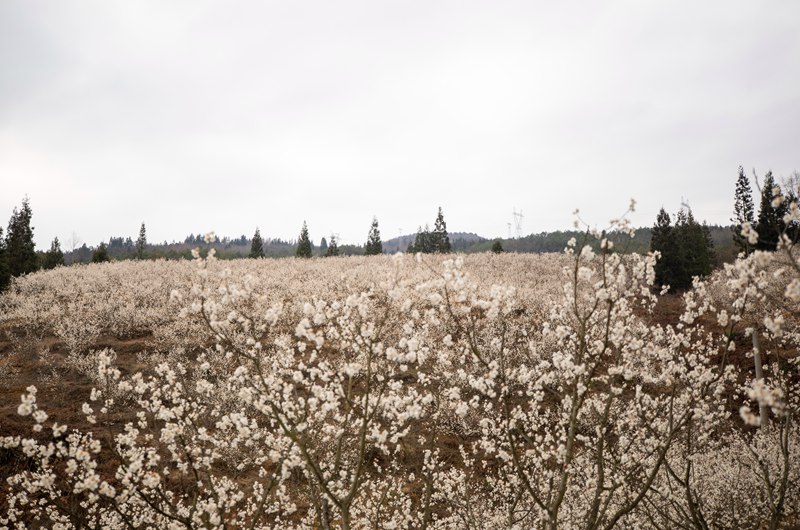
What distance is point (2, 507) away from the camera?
8805mm

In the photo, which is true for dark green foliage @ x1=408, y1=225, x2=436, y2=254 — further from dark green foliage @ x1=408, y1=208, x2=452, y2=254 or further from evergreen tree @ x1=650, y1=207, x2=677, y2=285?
evergreen tree @ x1=650, y1=207, x2=677, y2=285

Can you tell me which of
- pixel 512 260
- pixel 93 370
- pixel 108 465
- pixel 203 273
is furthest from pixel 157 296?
pixel 512 260

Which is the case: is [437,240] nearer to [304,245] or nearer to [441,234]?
[441,234]

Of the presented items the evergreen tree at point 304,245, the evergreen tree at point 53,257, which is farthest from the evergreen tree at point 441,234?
the evergreen tree at point 53,257

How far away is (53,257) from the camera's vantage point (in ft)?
171

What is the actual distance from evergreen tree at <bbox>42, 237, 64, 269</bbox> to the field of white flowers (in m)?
33.1

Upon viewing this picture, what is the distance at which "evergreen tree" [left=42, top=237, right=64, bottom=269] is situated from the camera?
49859mm

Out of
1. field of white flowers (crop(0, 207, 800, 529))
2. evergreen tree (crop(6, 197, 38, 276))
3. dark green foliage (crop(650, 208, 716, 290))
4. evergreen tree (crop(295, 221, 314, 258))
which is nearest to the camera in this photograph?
field of white flowers (crop(0, 207, 800, 529))

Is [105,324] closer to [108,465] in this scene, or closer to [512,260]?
[108,465]

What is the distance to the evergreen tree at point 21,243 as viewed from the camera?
1683 inches

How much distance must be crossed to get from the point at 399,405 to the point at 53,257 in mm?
Answer: 64006

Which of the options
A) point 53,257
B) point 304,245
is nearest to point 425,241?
point 304,245

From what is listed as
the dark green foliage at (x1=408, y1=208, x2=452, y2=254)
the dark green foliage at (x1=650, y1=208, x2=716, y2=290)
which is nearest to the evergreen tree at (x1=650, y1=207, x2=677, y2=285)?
the dark green foliage at (x1=650, y1=208, x2=716, y2=290)

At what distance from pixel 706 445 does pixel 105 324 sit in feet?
75.6
